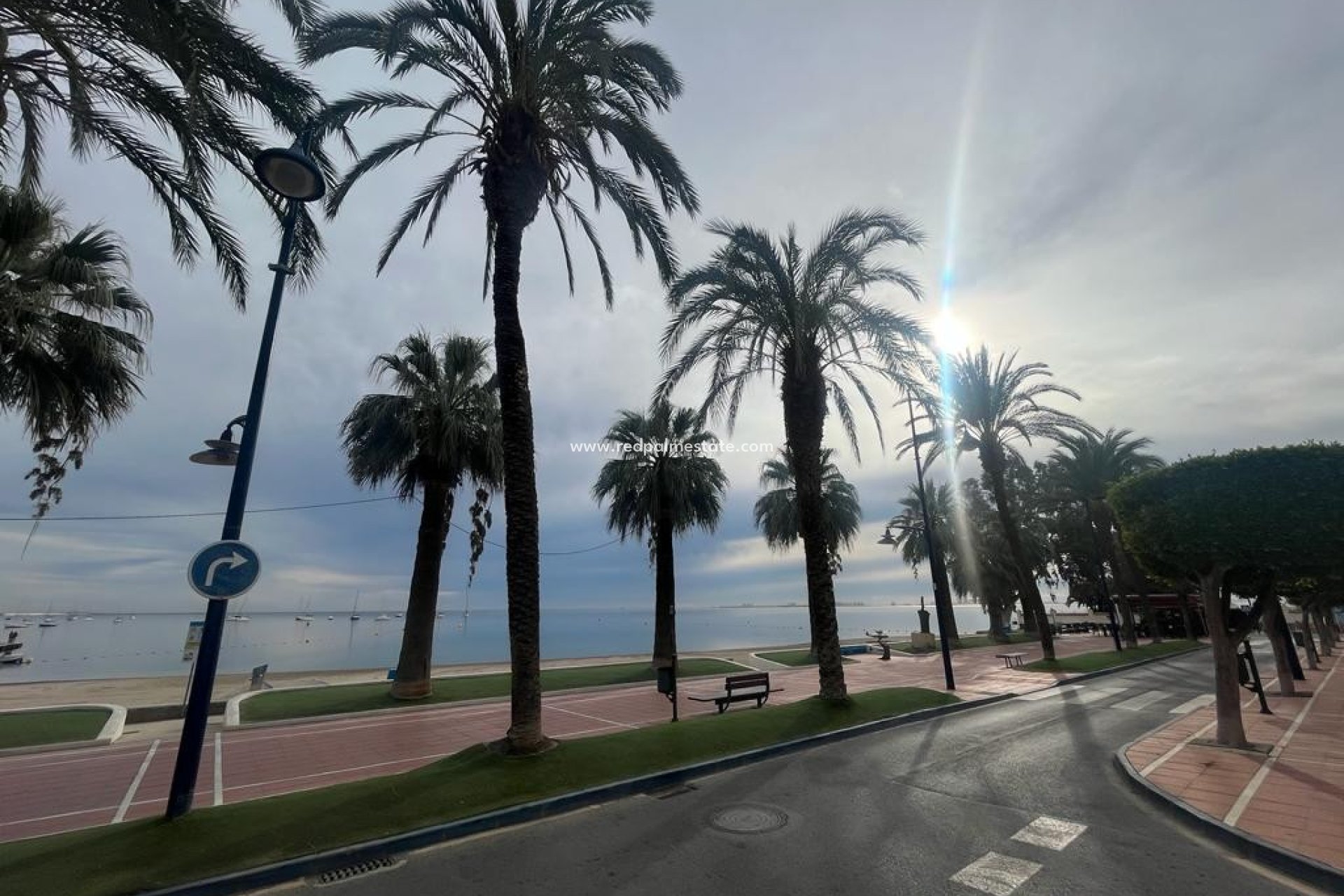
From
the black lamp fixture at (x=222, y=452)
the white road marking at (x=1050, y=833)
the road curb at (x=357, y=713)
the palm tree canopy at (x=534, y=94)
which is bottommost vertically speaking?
the road curb at (x=357, y=713)

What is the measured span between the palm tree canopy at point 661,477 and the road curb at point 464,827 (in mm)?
16672

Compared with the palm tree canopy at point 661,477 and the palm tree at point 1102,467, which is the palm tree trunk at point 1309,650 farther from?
the palm tree canopy at point 661,477

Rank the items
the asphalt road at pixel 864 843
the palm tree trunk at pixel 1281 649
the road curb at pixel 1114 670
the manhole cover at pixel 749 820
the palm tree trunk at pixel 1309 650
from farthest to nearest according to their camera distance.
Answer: the palm tree trunk at pixel 1309 650 < the road curb at pixel 1114 670 < the palm tree trunk at pixel 1281 649 < the manhole cover at pixel 749 820 < the asphalt road at pixel 864 843

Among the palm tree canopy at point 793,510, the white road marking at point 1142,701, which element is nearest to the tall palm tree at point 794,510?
the palm tree canopy at point 793,510

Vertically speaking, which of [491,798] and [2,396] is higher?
[2,396]

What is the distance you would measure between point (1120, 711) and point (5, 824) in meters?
22.0

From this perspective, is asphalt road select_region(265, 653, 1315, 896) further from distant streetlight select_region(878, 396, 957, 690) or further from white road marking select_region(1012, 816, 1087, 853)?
distant streetlight select_region(878, 396, 957, 690)

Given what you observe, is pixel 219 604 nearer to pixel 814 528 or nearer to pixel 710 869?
pixel 710 869

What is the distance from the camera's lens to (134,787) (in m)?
9.75

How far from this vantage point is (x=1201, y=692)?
1769cm

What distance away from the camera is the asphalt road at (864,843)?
526 centimetres

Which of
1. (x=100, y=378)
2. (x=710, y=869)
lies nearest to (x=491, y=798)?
(x=710, y=869)

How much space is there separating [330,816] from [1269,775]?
13.3 meters

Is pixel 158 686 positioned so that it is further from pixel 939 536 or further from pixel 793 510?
pixel 939 536
